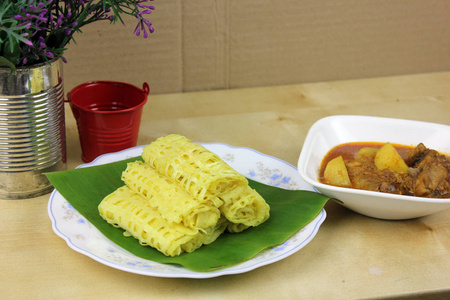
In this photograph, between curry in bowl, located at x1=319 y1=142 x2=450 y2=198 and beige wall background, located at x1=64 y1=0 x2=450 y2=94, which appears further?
beige wall background, located at x1=64 y1=0 x2=450 y2=94

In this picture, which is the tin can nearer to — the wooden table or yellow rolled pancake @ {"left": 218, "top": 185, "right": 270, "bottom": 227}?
the wooden table

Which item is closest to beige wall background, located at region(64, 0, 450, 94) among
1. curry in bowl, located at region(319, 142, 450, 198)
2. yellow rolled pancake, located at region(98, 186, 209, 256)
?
curry in bowl, located at region(319, 142, 450, 198)

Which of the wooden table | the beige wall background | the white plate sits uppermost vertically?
the beige wall background

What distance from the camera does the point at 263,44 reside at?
190 centimetres

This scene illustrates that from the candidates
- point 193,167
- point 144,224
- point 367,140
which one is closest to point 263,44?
point 367,140

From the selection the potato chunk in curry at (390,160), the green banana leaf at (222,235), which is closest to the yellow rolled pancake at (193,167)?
the green banana leaf at (222,235)

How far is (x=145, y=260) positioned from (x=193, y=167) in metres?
0.20

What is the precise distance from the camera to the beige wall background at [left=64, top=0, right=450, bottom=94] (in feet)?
5.81

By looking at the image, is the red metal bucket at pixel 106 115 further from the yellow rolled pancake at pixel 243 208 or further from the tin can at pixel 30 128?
the yellow rolled pancake at pixel 243 208

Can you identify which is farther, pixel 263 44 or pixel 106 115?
pixel 263 44

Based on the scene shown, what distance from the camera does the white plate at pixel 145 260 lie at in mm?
959

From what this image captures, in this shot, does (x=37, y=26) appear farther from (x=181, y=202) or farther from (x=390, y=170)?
(x=390, y=170)

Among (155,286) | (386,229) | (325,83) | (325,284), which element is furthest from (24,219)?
(325,83)

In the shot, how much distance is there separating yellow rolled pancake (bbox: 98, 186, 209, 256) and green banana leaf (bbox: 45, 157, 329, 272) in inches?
0.6
